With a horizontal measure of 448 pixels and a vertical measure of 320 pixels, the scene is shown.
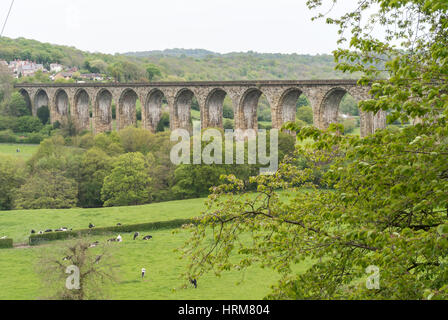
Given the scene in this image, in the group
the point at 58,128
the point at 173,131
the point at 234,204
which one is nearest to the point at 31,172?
the point at 173,131

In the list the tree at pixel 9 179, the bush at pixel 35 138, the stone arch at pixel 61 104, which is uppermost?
the stone arch at pixel 61 104

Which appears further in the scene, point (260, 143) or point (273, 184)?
point (260, 143)

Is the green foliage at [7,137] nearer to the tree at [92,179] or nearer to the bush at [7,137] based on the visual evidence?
the bush at [7,137]

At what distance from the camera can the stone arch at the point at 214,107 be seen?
5882 cm

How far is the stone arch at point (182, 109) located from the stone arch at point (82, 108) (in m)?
21.3

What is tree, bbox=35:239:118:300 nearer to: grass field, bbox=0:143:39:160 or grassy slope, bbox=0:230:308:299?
grassy slope, bbox=0:230:308:299

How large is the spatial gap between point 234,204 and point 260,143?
39288mm

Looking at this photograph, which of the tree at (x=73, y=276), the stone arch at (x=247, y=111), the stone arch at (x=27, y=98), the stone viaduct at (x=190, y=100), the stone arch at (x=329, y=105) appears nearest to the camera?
the tree at (x=73, y=276)

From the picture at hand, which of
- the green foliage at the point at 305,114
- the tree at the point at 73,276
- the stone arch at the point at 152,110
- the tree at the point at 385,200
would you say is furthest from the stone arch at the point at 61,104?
the tree at the point at 385,200

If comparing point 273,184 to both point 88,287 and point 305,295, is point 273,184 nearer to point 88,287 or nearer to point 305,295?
point 305,295

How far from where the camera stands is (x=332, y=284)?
930 cm

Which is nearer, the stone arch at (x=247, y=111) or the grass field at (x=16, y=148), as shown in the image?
the stone arch at (x=247, y=111)

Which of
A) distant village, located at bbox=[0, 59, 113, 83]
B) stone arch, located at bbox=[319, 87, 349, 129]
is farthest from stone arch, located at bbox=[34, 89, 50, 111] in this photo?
stone arch, located at bbox=[319, 87, 349, 129]

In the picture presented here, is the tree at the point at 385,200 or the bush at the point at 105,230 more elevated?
the tree at the point at 385,200
